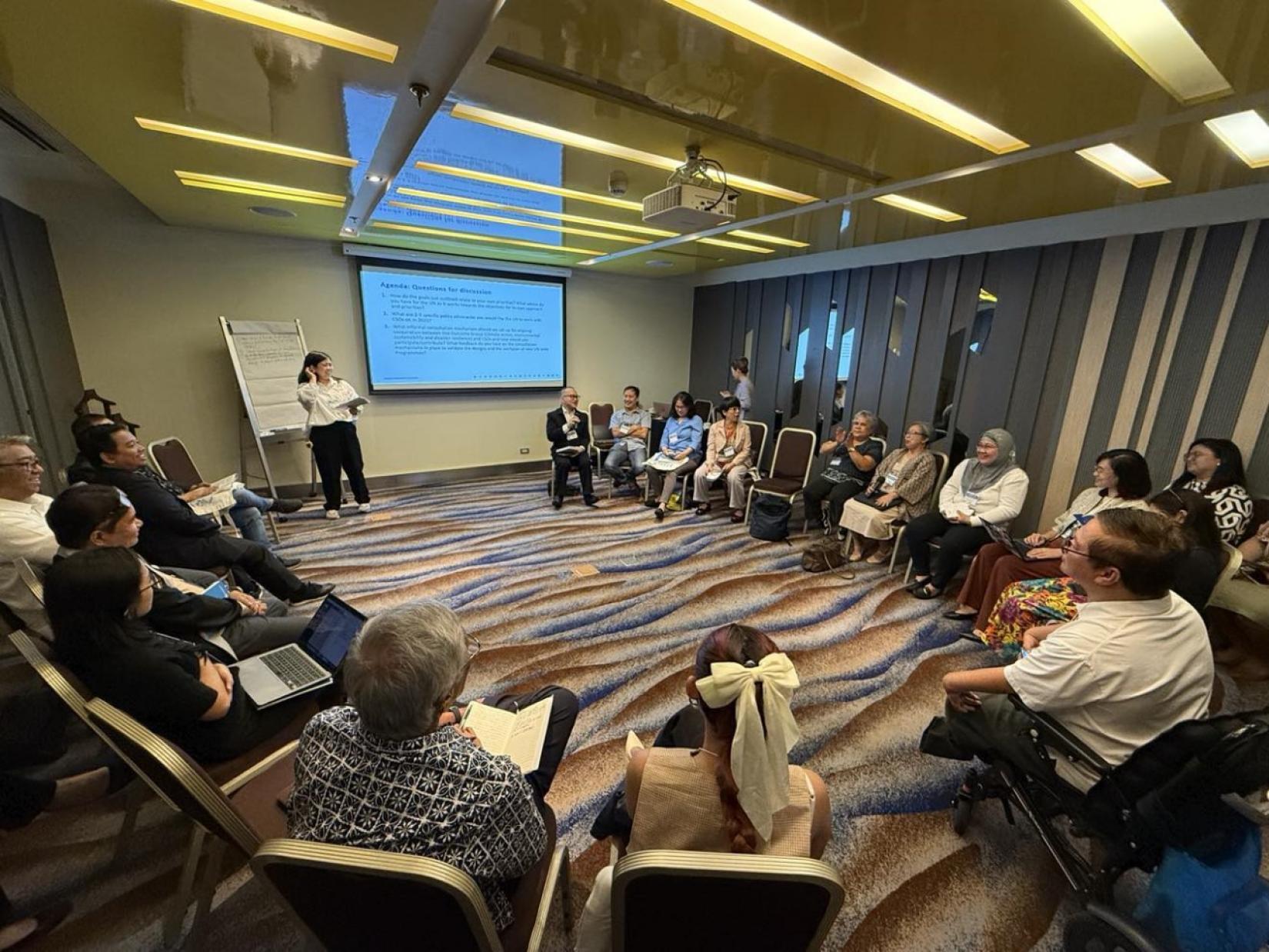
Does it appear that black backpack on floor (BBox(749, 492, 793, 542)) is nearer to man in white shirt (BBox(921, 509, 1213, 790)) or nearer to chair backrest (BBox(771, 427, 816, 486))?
chair backrest (BBox(771, 427, 816, 486))

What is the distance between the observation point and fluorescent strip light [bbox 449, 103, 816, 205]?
2.13 meters

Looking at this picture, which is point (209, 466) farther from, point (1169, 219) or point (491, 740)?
point (1169, 219)

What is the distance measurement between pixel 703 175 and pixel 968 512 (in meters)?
2.73

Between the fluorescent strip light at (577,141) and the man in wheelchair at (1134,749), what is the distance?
246 cm

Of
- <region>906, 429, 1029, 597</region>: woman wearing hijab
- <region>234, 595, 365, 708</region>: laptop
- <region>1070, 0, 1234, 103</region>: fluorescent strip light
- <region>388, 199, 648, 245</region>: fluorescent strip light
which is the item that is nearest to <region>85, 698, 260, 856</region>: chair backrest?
<region>234, 595, 365, 708</region>: laptop

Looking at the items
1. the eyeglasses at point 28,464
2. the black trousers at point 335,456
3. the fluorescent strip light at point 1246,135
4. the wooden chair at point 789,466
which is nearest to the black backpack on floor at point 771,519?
the wooden chair at point 789,466

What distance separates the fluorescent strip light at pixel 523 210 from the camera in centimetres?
329

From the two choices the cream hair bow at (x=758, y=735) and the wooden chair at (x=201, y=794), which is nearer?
the cream hair bow at (x=758, y=735)

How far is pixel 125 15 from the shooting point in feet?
4.82

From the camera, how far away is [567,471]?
16.9 feet

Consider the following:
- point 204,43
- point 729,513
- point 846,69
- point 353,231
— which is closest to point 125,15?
point 204,43

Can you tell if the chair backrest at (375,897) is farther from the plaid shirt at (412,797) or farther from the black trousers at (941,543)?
the black trousers at (941,543)

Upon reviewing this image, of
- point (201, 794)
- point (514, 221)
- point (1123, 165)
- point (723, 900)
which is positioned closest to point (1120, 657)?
point (723, 900)

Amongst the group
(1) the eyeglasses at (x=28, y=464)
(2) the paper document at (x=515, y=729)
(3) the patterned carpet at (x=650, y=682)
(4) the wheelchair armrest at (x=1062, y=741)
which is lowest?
(3) the patterned carpet at (x=650, y=682)
